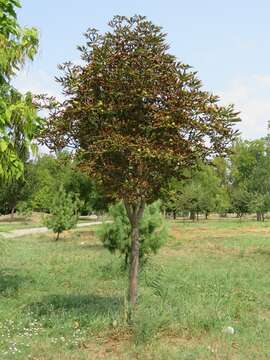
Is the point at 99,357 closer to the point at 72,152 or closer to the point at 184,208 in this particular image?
the point at 72,152

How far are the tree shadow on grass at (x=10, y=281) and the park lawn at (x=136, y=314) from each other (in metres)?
0.03

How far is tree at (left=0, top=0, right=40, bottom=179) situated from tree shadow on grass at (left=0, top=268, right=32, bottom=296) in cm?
476

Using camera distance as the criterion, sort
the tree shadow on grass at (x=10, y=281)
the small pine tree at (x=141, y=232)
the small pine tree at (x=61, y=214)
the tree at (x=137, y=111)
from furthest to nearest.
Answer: the small pine tree at (x=61, y=214) < the small pine tree at (x=141, y=232) < the tree shadow on grass at (x=10, y=281) < the tree at (x=137, y=111)

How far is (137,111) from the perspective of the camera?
7.77 metres

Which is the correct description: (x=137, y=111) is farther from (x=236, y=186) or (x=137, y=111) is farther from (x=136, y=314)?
(x=236, y=186)

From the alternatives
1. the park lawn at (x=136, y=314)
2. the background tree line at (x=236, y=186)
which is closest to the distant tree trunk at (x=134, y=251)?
the park lawn at (x=136, y=314)

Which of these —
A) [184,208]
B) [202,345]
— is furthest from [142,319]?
[184,208]

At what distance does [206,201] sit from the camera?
66.1m

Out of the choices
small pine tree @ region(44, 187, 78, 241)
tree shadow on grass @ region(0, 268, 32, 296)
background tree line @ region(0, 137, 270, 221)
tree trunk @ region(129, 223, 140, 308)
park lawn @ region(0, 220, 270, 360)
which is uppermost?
background tree line @ region(0, 137, 270, 221)

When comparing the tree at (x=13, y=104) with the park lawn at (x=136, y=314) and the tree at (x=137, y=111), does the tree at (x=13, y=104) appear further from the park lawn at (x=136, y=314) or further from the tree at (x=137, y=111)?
the park lawn at (x=136, y=314)

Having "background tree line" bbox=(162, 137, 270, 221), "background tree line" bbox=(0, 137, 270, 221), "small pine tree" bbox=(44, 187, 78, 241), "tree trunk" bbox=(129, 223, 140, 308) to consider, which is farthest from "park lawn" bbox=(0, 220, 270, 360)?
"background tree line" bbox=(162, 137, 270, 221)

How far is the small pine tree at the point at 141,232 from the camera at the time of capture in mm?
14758

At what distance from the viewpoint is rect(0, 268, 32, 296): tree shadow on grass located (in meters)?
11.0

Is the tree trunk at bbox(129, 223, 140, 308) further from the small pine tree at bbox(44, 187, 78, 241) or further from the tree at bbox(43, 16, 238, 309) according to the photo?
the small pine tree at bbox(44, 187, 78, 241)
